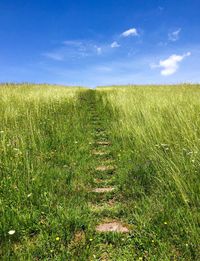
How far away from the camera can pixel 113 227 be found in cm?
368

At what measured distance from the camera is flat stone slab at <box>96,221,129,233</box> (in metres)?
3.59

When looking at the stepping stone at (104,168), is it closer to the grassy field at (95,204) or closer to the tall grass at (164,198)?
the grassy field at (95,204)

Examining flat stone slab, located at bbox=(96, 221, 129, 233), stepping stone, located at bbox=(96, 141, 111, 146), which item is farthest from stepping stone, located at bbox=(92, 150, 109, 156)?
flat stone slab, located at bbox=(96, 221, 129, 233)

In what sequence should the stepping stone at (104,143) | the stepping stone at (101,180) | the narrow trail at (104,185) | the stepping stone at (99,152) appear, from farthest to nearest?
1. the stepping stone at (104,143)
2. the stepping stone at (99,152)
3. the stepping stone at (101,180)
4. the narrow trail at (104,185)

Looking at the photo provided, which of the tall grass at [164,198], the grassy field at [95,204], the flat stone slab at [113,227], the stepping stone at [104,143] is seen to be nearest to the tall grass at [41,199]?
the grassy field at [95,204]

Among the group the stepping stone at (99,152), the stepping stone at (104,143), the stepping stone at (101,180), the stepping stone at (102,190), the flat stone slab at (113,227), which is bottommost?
the flat stone slab at (113,227)

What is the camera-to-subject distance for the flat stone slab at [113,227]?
141 inches

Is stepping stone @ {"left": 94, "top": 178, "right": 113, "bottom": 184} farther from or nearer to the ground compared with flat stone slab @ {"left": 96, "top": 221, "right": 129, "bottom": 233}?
farther from the ground

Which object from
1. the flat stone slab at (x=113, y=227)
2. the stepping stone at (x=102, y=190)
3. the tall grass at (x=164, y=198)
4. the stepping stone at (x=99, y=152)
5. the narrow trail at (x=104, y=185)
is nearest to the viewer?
the tall grass at (x=164, y=198)

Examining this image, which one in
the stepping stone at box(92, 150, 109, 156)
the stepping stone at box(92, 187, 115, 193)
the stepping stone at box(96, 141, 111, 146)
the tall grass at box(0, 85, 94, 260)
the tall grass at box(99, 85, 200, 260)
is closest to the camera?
the tall grass at box(99, 85, 200, 260)

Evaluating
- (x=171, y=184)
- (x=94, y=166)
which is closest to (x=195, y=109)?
(x=94, y=166)

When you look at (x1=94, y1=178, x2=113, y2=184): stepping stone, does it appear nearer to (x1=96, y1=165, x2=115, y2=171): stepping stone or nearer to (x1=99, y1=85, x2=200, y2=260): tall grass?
(x1=99, y1=85, x2=200, y2=260): tall grass

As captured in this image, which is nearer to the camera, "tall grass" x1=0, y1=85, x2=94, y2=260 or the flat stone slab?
"tall grass" x1=0, y1=85, x2=94, y2=260

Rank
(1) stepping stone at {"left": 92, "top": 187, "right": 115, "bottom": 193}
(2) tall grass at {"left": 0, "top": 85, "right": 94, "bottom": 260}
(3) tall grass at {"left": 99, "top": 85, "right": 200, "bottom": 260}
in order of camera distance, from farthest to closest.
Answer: (1) stepping stone at {"left": 92, "top": 187, "right": 115, "bottom": 193} < (2) tall grass at {"left": 0, "top": 85, "right": 94, "bottom": 260} < (3) tall grass at {"left": 99, "top": 85, "right": 200, "bottom": 260}
